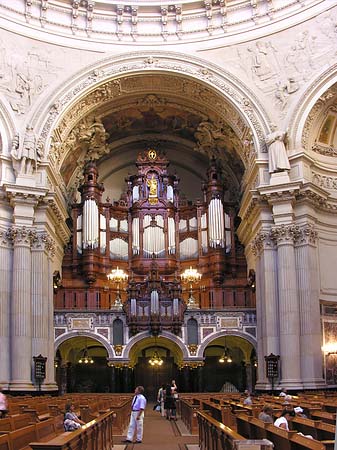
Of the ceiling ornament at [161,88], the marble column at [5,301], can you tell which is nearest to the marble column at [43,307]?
the marble column at [5,301]

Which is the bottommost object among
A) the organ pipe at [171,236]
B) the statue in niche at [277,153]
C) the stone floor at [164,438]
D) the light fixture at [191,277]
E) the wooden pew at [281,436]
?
the stone floor at [164,438]

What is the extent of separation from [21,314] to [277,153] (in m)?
12.3

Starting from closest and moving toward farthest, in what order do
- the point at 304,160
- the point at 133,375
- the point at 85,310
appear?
the point at 304,160 → the point at 85,310 → the point at 133,375

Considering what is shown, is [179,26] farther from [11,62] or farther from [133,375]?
[133,375]

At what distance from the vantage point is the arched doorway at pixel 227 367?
1318 inches

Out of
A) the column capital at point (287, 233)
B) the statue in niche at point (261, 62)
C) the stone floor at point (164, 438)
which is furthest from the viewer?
the statue in niche at point (261, 62)

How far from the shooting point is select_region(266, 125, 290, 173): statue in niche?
91.5 feet

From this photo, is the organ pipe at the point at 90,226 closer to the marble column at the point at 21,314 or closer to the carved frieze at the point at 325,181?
the marble column at the point at 21,314

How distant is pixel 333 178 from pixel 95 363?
619 inches

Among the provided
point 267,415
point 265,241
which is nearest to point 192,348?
point 265,241

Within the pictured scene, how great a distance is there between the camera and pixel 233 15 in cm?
3108

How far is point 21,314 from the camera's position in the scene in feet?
89.0

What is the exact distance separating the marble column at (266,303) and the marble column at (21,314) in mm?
9396

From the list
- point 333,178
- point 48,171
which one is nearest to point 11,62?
point 48,171
